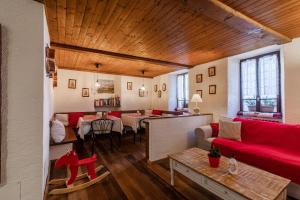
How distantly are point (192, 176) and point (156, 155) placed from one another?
133 centimetres

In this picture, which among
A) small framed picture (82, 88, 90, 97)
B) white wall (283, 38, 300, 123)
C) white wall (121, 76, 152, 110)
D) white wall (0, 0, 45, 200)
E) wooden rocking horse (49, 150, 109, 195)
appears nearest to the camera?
white wall (0, 0, 45, 200)

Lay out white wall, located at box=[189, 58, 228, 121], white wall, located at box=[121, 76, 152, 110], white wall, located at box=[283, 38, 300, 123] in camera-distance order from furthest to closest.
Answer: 1. white wall, located at box=[121, 76, 152, 110]
2. white wall, located at box=[189, 58, 228, 121]
3. white wall, located at box=[283, 38, 300, 123]

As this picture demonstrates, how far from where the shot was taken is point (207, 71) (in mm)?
4770

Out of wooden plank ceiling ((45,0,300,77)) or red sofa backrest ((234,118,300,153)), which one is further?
red sofa backrest ((234,118,300,153))

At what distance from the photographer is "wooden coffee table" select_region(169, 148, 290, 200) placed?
4.44 ft

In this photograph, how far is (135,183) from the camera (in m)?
2.32

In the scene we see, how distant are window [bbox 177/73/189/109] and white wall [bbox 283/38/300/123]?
3261mm

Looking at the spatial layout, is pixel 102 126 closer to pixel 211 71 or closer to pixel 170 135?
pixel 170 135

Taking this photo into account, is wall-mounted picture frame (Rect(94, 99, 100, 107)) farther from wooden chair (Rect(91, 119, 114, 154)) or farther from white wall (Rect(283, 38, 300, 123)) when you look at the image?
white wall (Rect(283, 38, 300, 123))

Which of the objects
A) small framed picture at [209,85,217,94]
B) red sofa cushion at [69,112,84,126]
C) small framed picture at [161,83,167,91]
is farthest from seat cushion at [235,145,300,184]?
red sofa cushion at [69,112,84,126]

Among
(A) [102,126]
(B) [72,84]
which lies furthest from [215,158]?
(B) [72,84]

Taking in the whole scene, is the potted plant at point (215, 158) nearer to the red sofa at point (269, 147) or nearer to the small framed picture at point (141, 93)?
the red sofa at point (269, 147)

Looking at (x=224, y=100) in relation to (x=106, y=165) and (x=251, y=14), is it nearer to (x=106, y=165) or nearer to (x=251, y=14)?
(x=251, y=14)

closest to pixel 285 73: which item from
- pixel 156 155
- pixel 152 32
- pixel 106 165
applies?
pixel 152 32
